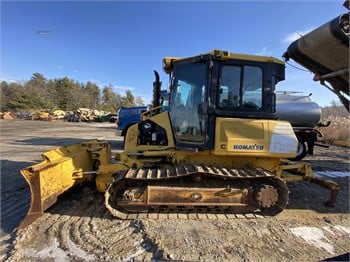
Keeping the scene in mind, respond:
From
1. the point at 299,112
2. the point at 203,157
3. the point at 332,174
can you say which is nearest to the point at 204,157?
the point at 203,157

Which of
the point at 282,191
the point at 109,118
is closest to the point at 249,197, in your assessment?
the point at 282,191

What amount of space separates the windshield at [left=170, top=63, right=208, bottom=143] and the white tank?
21.0ft

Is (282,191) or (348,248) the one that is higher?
(282,191)

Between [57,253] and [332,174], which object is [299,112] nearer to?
[332,174]

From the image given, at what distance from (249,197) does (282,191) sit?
532 millimetres

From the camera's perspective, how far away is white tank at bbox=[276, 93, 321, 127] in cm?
1002

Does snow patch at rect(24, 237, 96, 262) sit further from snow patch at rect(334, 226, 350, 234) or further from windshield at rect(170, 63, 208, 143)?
snow patch at rect(334, 226, 350, 234)

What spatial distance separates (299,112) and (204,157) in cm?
693

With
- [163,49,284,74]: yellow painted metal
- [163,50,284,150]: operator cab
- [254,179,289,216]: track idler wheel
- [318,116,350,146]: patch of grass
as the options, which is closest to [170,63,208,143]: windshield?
[163,50,284,150]: operator cab

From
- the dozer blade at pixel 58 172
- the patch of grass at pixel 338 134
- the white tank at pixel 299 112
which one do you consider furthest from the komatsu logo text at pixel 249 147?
the patch of grass at pixel 338 134

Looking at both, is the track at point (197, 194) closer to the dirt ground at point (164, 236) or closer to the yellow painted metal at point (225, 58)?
the dirt ground at point (164, 236)

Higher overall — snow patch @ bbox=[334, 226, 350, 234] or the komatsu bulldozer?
the komatsu bulldozer

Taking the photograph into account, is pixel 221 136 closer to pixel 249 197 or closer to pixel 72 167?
pixel 249 197

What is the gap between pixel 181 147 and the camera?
15.0ft
